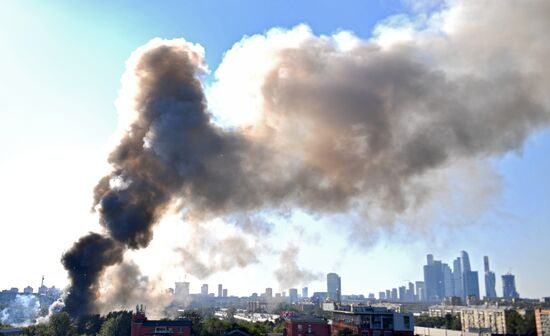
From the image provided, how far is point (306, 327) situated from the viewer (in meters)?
58.7

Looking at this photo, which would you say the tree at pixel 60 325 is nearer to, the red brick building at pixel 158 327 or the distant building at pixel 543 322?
the red brick building at pixel 158 327

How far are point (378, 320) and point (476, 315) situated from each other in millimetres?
54215

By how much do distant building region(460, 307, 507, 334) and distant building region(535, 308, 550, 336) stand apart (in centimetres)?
870

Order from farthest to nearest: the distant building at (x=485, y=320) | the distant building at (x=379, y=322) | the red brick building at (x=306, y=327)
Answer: the distant building at (x=485, y=320) → the red brick building at (x=306, y=327) → the distant building at (x=379, y=322)

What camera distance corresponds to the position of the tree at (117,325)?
52.7 m

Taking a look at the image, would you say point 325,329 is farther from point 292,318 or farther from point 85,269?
point 85,269

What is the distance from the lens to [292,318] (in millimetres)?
59906

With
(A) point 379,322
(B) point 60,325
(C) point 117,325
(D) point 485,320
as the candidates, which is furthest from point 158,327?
(D) point 485,320

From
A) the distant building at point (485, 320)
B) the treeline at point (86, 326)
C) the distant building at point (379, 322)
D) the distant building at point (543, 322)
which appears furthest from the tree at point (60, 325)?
the distant building at point (543, 322)

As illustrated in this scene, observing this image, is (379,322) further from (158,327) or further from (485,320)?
(485,320)

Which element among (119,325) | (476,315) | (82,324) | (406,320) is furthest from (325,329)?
(476,315)

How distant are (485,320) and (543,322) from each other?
24.0m

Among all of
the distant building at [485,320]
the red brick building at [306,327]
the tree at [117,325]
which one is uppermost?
the tree at [117,325]

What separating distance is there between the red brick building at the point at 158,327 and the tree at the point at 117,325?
9.96 feet
